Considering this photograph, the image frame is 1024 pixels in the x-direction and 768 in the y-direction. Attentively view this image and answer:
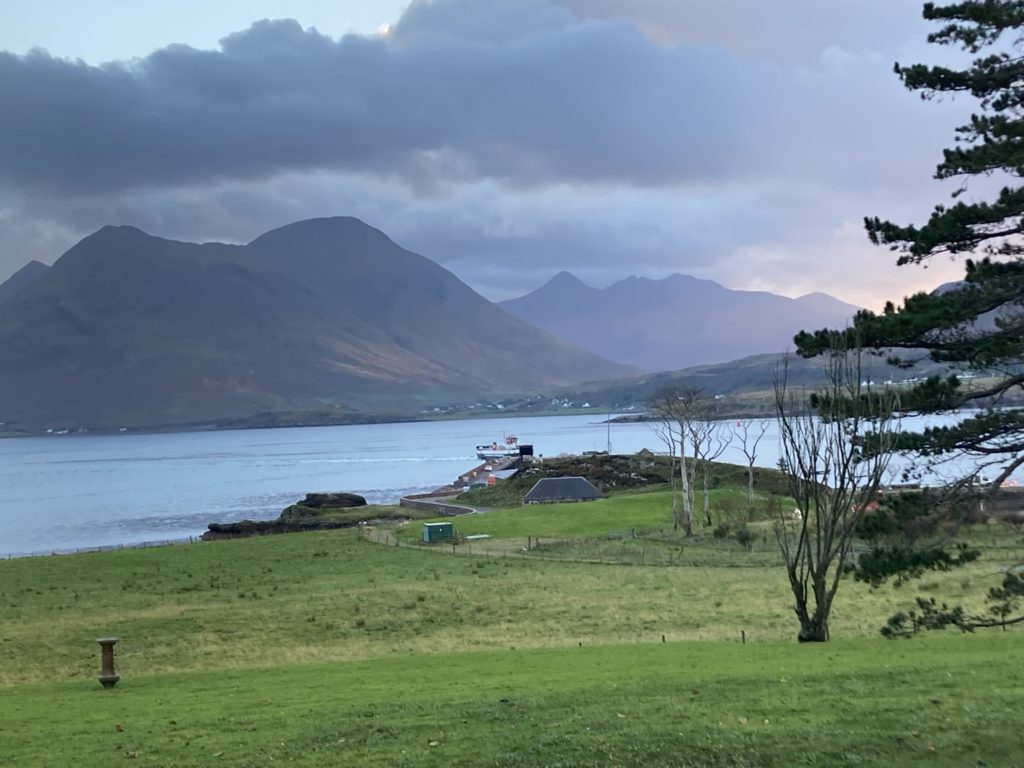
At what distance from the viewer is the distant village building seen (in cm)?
8675

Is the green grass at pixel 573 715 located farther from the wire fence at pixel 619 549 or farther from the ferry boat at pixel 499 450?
the ferry boat at pixel 499 450

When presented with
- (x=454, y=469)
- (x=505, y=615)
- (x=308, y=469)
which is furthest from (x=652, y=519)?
(x=308, y=469)

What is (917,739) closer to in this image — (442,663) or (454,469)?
(442,663)

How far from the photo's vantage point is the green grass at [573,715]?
39.7 feet

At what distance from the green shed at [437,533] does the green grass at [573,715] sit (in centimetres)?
4049

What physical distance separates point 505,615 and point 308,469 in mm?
153743

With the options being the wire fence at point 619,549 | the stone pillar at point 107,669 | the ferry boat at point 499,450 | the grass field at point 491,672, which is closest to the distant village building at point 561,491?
the wire fence at point 619,549

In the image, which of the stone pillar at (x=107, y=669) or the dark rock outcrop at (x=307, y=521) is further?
the dark rock outcrop at (x=307, y=521)

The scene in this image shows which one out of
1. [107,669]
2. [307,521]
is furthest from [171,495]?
[107,669]

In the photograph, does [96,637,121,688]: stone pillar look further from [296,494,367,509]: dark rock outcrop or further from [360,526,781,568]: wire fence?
[296,494,367,509]: dark rock outcrop

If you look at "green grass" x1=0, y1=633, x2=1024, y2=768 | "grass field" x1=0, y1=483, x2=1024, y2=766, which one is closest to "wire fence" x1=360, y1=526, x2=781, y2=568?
"grass field" x1=0, y1=483, x2=1024, y2=766

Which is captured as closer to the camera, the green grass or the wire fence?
the green grass

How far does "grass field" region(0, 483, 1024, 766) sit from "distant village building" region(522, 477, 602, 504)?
3826 centimetres

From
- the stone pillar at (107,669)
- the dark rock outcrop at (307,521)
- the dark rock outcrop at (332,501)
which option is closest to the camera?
the stone pillar at (107,669)
